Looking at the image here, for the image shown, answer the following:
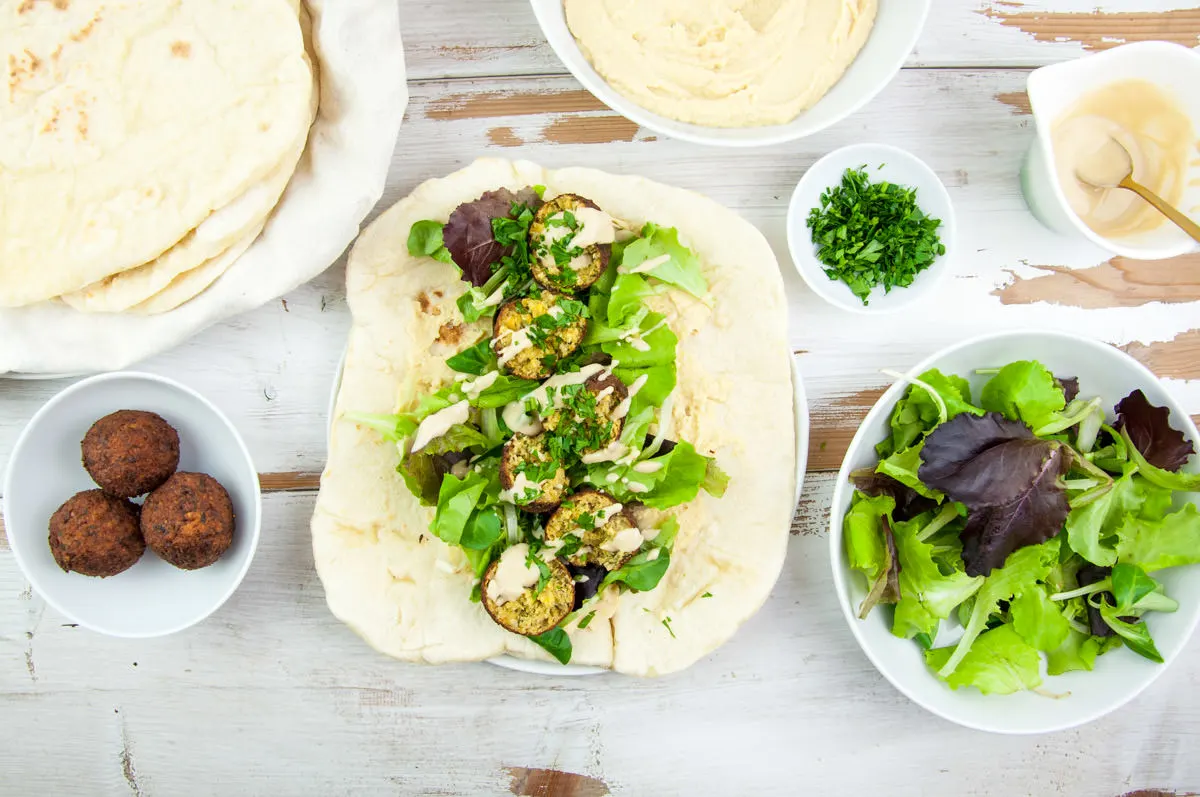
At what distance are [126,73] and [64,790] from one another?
2.10 meters

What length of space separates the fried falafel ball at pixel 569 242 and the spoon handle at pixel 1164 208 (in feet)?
4.80

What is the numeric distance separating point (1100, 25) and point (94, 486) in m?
3.34

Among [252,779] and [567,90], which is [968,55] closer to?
[567,90]

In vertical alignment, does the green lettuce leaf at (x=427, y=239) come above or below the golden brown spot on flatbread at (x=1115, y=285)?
above

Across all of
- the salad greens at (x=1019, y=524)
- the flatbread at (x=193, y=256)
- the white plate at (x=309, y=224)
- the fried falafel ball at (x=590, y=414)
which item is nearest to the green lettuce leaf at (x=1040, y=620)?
the salad greens at (x=1019, y=524)

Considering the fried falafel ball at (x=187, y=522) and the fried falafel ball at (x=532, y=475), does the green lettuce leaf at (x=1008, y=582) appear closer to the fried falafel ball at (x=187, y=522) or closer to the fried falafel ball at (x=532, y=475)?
the fried falafel ball at (x=532, y=475)

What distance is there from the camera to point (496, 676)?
8.32 feet

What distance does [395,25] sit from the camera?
2260 mm

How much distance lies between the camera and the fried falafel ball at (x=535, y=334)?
216 cm

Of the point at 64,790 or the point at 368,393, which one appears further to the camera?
the point at 64,790

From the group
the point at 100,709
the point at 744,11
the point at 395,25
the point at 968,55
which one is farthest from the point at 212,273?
the point at 968,55

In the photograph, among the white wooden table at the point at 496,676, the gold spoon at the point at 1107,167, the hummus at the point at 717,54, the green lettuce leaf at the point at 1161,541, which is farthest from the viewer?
the white wooden table at the point at 496,676

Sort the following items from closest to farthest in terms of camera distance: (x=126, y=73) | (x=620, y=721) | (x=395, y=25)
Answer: (x=126, y=73)
(x=395, y=25)
(x=620, y=721)

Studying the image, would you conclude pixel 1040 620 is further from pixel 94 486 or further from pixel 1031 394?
pixel 94 486
